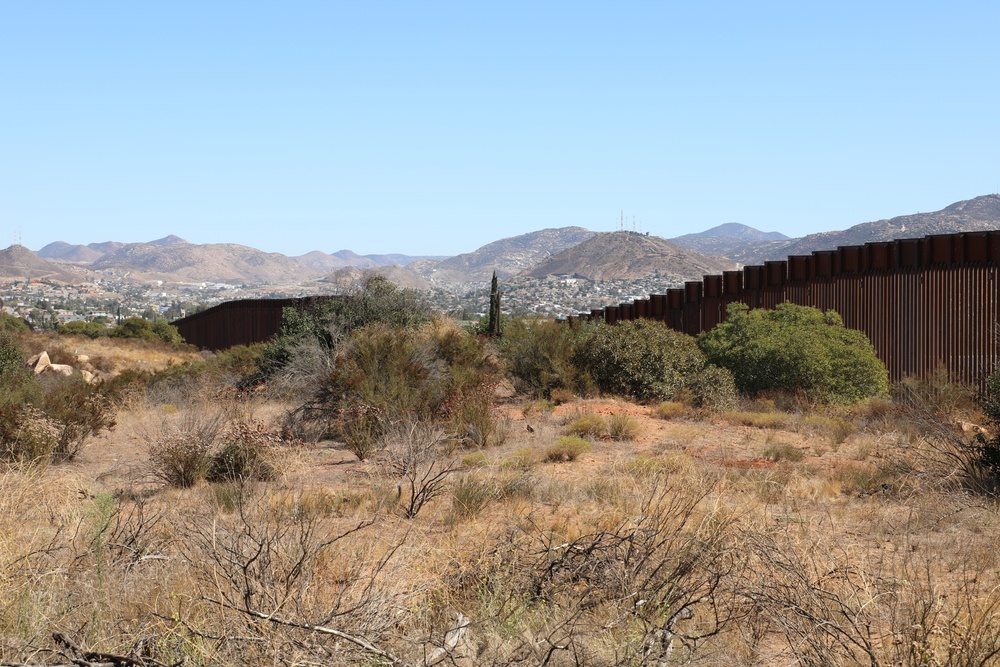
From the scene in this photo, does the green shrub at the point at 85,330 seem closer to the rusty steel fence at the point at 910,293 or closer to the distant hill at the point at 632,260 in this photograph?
the rusty steel fence at the point at 910,293

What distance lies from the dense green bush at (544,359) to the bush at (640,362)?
1.34 feet

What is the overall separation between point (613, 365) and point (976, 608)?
14.8m

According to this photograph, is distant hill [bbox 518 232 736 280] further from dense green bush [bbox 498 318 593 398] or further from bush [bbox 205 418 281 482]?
bush [bbox 205 418 281 482]

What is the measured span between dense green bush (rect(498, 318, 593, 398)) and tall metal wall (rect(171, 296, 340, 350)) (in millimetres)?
9193

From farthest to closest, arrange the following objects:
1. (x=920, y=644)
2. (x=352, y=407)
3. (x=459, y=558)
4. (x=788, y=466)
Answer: (x=352, y=407)
(x=788, y=466)
(x=459, y=558)
(x=920, y=644)

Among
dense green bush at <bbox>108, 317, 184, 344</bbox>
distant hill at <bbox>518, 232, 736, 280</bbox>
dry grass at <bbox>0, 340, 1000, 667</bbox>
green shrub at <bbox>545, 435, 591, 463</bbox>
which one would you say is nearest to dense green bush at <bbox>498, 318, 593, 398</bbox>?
green shrub at <bbox>545, 435, 591, 463</bbox>

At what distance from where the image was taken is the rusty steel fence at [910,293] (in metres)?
20.4

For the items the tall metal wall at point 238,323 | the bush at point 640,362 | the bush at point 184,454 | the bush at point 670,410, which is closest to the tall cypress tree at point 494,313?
the tall metal wall at point 238,323

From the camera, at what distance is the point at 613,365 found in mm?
20578

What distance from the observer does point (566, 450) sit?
1291 centimetres

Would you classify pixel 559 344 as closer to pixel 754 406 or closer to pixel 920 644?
pixel 754 406

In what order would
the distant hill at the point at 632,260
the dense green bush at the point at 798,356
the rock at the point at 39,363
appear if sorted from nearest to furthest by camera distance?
1. the dense green bush at the point at 798,356
2. the rock at the point at 39,363
3. the distant hill at the point at 632,260

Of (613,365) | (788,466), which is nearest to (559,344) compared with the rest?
(613,365)

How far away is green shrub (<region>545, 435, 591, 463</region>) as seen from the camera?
12.8 meters
